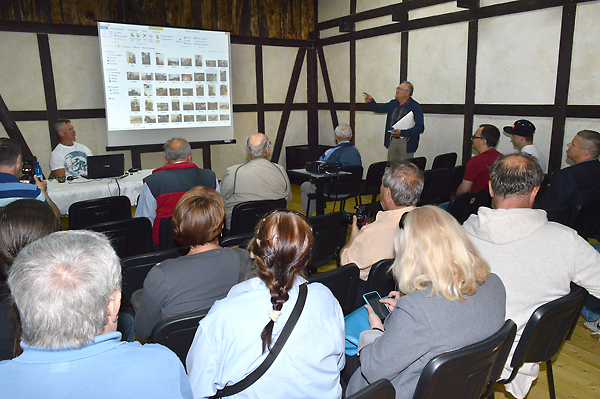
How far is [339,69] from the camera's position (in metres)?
8.35

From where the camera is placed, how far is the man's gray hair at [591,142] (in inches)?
145

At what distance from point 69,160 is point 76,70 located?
2.06 metres

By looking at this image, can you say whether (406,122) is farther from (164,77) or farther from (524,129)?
(164,77)

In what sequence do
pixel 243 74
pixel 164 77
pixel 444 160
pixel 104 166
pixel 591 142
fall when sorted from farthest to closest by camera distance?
1. pixel 243 74
2. pixel 164 77
3. pixel 444 160
4. pixel 104 166
5. pixel 591 142

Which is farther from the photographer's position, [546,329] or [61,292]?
[546,329]

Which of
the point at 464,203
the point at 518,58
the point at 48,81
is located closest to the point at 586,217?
the point at 464,203

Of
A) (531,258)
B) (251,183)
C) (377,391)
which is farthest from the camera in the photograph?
(251,183)

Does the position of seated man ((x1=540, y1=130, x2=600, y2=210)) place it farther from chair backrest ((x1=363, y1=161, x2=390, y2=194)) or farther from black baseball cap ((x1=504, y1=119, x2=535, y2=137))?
chair backrest ((x1=363, y1=161, x2=390, y2=194))

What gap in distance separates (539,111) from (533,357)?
4424mm

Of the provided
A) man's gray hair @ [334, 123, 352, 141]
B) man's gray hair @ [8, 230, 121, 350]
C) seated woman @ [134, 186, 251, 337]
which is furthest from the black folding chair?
man's gray hair @ [334, 123, 352, 141]

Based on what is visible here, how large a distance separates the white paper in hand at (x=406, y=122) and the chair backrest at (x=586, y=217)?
9.95ft

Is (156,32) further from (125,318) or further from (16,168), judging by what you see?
(125,318)

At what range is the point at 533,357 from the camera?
1.85 metres

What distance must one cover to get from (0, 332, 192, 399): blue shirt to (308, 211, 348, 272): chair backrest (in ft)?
6.43
